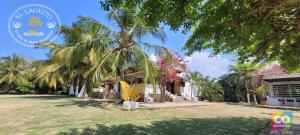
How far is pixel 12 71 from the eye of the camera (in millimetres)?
37000

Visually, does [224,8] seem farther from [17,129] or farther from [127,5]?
[17,129]

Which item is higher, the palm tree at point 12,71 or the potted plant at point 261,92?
the palm tree at point 12,71

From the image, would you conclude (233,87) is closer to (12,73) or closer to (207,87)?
(207,87)

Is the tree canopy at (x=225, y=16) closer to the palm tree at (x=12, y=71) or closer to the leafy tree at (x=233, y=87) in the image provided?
the leafy tree at (x=233, y=87)

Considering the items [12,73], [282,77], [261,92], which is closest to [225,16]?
[282,77]

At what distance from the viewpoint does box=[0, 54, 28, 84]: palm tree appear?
36438mm

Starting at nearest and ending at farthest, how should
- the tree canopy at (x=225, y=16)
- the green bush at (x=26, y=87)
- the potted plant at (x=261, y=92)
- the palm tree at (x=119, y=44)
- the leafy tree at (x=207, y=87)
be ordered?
1. the tree canopy at (x=225, y=16)
2. the palm tree at (x=119, y=44)
3. the potted plant at (x=261, y=92)
4. the leafy tree at (x=207, y=87)
5. the green bush at (x=26, y=87)

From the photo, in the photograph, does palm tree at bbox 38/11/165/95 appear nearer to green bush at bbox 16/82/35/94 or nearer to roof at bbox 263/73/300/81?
roof at bbox 263/73/300/81

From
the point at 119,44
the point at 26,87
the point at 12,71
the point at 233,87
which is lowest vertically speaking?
the point at 233,87

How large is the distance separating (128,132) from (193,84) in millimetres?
18448

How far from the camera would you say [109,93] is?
21969 millimetres

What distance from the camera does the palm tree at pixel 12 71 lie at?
3644 centimetres

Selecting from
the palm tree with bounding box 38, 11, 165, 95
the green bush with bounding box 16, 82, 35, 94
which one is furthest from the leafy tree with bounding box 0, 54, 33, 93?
the palm tree with bounding box 38, 11, 165, 95

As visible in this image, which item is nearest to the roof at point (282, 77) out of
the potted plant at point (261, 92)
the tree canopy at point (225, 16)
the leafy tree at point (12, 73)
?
the potted plant at point (261, 92)
